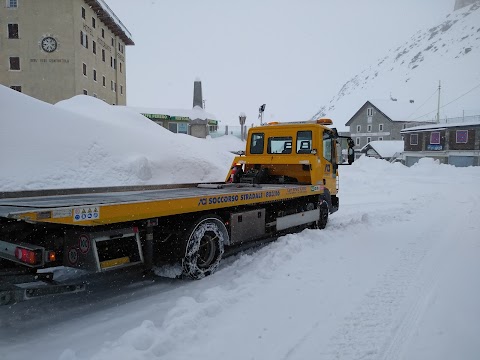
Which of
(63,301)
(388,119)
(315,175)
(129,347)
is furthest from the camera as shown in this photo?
(388,119)

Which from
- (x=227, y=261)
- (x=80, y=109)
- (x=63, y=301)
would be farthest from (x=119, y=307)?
Answer: (x=80, y=109)

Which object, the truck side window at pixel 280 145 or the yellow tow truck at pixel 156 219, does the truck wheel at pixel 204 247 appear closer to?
the yellow tow truck at pixel 156 219

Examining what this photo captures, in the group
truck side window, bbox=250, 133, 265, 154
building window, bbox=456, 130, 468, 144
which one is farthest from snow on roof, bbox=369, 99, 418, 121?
truck side window, bbox=250, 133, 265, 154

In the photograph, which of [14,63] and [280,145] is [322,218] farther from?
[14,63]

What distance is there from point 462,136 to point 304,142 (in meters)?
40.6

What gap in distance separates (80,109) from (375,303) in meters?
16.7

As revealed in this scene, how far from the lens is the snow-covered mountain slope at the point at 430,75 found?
78.5 metres

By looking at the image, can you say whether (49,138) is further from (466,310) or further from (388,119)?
(388,119)

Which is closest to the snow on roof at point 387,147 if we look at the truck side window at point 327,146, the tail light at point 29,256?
the truck side window at point 327,146

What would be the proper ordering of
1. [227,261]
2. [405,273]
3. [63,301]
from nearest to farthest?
[63,301], [405,273], [227,261]

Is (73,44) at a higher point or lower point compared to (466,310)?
higher

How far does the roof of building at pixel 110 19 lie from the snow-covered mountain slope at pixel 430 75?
47.8 meters

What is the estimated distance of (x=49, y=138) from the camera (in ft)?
40.0

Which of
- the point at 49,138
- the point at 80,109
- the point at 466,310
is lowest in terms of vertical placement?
the point at 466,310
